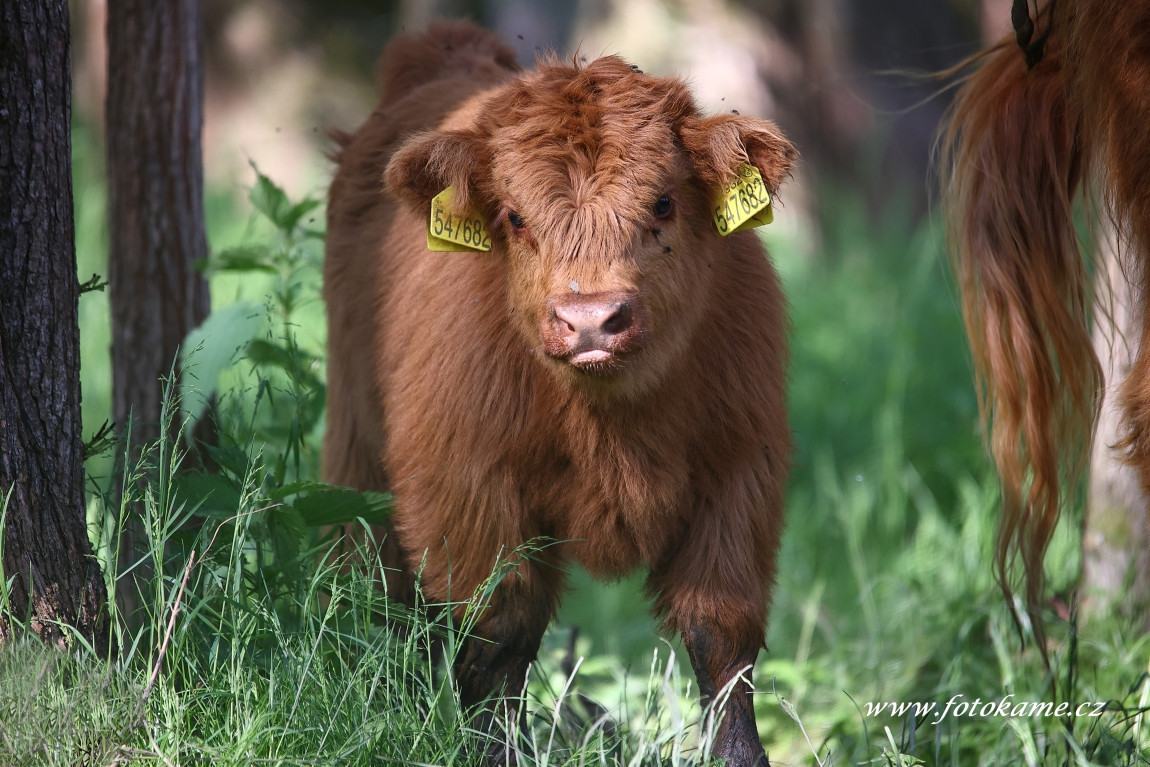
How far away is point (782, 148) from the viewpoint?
303 centimetres

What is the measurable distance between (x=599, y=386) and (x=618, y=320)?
0.26 meters

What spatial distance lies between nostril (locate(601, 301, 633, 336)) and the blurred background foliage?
115cm

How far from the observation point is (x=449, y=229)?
2982 mm

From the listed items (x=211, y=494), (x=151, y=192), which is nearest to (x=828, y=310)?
(x=151, y=192)

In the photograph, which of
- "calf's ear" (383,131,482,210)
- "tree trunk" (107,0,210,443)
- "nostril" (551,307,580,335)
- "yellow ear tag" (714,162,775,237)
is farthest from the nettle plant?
"yellow ear tag" (714,162,775,237)

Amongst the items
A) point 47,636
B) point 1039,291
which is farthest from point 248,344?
point 1039,291

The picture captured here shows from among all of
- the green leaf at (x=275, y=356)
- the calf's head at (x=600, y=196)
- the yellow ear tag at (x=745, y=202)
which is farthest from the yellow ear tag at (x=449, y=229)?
the green leaf at (x=275, y=356)

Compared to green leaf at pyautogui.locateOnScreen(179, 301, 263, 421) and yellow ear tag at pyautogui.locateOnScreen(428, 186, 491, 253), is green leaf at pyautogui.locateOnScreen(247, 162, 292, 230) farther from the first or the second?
yellow ear tag at pyautogui.locateOnScreen(428, 186, 491, 253)

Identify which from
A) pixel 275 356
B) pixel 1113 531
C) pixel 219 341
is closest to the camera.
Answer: pixel 219 341

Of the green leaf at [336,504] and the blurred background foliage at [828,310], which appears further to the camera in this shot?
the blurred background foliage at [828,310]

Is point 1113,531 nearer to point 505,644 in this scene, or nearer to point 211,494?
point 505,644

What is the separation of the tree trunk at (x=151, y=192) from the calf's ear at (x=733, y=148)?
1.91 metres

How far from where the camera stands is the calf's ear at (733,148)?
295 centimetres

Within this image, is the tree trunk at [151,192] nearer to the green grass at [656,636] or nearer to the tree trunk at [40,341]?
the green grass at [656,636]
